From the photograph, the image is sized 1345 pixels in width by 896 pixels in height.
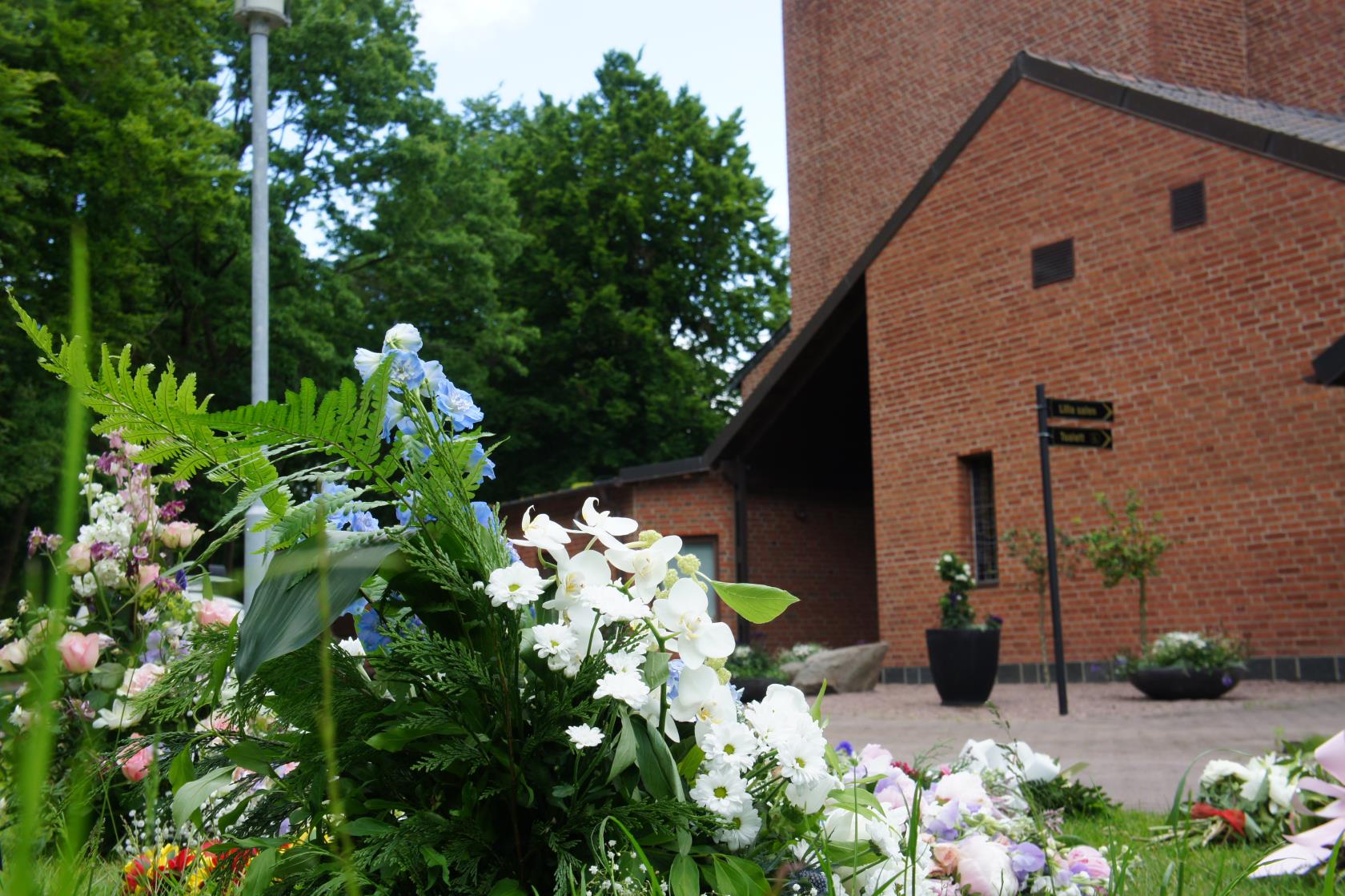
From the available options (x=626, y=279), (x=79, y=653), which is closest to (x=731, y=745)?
(x=79, y=653)

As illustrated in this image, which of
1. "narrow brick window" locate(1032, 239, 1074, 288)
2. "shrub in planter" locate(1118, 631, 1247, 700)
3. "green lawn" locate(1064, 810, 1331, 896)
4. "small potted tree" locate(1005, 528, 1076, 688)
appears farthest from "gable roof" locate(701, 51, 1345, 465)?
"green lawn" locate(1064, 810, 1331, 896)

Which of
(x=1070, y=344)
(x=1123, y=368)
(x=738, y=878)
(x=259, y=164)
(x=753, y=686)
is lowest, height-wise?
(x=753, y=686)

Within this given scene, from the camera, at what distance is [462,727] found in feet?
5.60

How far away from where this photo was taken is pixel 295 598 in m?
1.63

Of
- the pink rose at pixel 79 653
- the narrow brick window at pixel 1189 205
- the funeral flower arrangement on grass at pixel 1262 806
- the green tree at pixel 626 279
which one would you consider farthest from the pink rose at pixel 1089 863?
the green tree at pixel 626 279

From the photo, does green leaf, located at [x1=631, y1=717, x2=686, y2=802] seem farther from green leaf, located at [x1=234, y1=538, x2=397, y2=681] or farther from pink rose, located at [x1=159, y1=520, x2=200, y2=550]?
pink rose, located at [x1=159, y1=520, x2=200, y2=550]

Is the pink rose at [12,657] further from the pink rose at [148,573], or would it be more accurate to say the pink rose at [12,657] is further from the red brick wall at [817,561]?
the red brick wall at [817,561]

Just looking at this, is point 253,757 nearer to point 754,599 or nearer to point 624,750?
point 624,750

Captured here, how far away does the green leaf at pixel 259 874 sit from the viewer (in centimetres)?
164

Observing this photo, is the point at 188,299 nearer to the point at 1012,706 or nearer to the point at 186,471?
the point at 1012,706

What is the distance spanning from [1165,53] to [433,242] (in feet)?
46.5

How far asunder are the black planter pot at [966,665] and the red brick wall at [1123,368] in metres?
2.17

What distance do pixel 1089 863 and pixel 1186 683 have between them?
9449 mm

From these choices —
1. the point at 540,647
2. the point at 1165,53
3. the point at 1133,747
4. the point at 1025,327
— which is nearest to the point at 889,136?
the point at 1165,53
